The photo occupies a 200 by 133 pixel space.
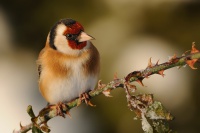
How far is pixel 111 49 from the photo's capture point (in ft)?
12.5

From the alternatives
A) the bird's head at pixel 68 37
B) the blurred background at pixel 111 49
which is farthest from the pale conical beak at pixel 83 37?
the blurred background at pixel 111 49

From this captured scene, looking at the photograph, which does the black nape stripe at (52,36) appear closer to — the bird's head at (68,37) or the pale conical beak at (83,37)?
the bird's head at (68,37)

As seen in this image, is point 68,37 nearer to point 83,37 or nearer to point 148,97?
point 83,37

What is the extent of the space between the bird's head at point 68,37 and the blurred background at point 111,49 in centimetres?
182

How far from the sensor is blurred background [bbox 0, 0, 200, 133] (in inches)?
145

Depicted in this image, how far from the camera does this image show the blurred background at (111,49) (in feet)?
12.0

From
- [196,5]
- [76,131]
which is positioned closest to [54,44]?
[76,131]

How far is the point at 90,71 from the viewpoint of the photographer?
1.71 m

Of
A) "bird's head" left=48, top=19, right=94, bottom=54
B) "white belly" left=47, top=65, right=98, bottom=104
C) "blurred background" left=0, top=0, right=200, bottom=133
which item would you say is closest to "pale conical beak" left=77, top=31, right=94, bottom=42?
"bird's head" left=48, top=19, right=94, bottom=54

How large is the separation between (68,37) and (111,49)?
7.93 ft

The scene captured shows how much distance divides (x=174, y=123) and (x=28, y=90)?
3.92 ft

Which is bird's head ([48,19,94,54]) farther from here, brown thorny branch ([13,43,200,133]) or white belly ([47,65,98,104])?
brown thorny branch ([13,43,200,133])

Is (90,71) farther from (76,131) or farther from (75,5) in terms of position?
(75,5)

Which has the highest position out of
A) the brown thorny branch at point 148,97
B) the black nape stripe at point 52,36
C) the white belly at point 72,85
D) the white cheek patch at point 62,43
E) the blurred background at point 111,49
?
the blurred background at point 111,49
